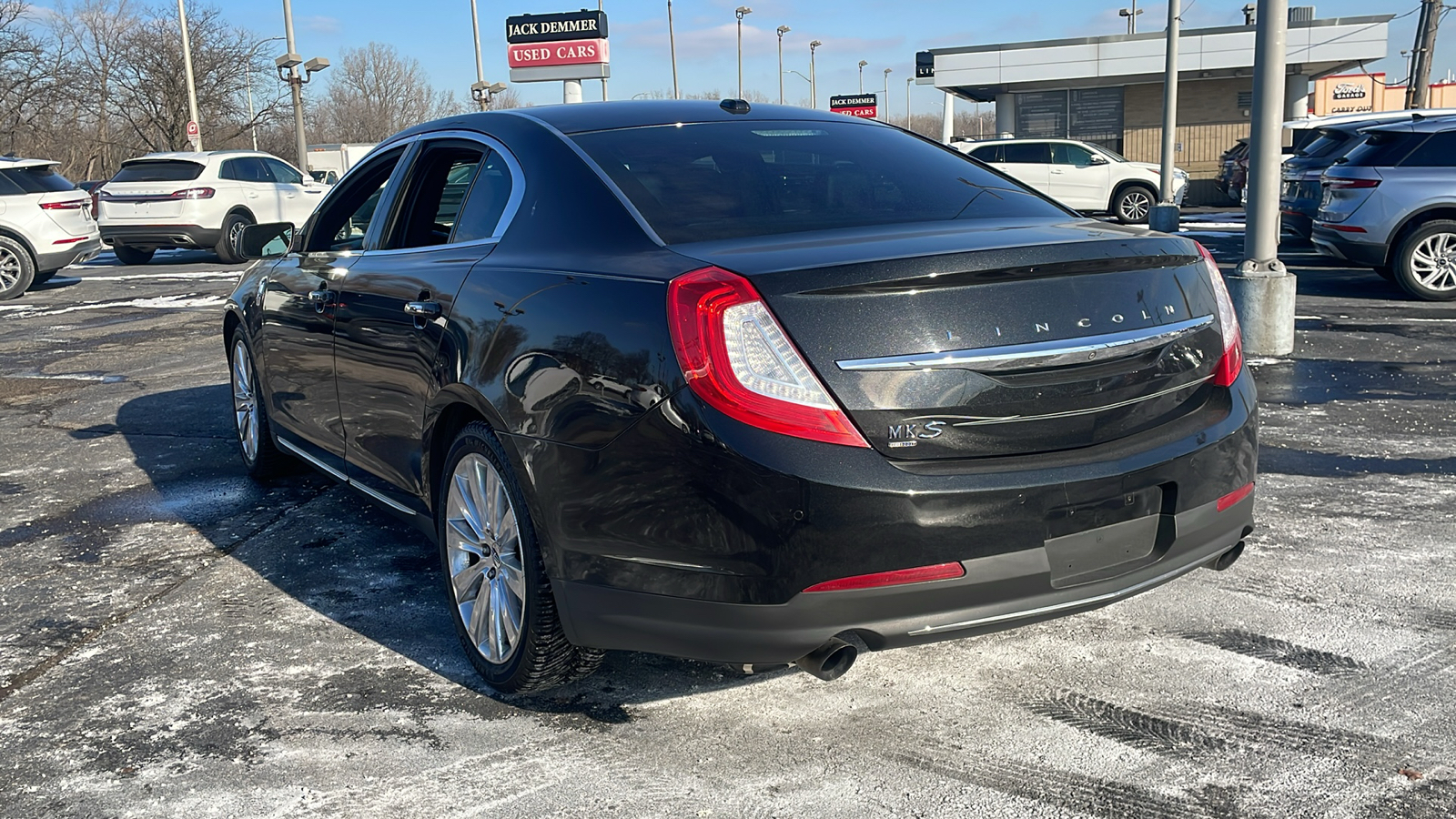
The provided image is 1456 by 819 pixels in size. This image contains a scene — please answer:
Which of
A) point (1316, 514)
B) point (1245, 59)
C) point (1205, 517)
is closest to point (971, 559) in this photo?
point (1205, 517)

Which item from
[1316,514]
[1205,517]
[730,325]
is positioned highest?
[730,325]

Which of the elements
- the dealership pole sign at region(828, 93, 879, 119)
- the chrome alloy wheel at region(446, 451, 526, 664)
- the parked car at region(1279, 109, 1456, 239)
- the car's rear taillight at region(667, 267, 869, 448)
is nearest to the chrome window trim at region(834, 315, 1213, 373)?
the car's rear taillight at region(667, 267, 869, 448)

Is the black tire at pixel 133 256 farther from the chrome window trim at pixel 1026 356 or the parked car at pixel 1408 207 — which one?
the chrome window trim at pixel 1026 356

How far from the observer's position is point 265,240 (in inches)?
220

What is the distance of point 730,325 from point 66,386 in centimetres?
786

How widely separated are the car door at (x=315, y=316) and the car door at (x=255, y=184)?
15685 mm

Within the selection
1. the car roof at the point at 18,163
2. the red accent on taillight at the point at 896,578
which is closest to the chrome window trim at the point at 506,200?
the red accent on taillight at the point at 896,578

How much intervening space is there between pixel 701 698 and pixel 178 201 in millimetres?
18153

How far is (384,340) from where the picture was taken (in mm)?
3945

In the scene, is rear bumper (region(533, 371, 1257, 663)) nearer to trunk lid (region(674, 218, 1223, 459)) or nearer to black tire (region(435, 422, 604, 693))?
trunk lid (region(674, 218, 1223, 459))

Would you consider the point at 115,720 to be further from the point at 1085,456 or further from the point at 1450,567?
the point at 1450,567

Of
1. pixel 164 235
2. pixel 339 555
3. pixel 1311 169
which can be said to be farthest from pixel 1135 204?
pixel 339 555

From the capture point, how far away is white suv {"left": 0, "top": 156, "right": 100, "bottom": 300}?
15648mm

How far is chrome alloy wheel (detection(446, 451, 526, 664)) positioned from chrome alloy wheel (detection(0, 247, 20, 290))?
14.6 m
